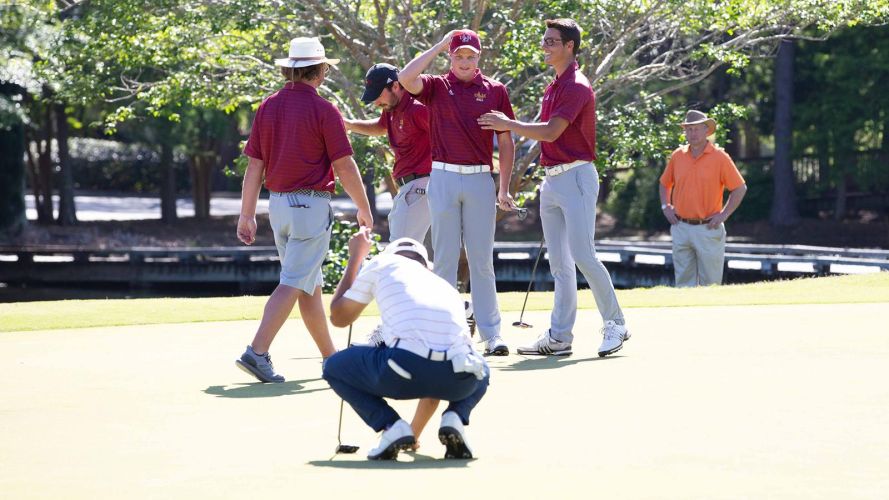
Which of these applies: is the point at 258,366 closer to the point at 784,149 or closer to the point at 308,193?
the point at 308,193

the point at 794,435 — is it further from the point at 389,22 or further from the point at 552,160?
the point at 389,22

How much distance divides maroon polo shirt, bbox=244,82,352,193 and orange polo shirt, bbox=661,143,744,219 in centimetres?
812

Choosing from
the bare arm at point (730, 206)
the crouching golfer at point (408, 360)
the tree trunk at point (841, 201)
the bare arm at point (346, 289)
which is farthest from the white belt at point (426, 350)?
the tree trunk at point (841, 201)

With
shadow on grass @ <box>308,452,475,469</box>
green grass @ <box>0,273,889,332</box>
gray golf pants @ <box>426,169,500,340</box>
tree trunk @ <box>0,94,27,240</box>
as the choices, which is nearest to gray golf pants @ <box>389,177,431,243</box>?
gray golf pants @ <box>426,169,500,340</box>

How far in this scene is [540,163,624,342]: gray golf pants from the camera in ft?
28.6

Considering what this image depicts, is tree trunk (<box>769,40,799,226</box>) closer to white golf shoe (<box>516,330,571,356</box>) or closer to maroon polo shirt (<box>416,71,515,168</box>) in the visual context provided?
maroon polo shirt (<box>416,71,515,168</box>)

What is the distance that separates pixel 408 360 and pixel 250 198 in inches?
104

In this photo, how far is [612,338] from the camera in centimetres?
846

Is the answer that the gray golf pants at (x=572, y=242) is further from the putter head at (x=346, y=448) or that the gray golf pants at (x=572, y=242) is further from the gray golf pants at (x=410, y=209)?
the putter head at (x=346, y=448)

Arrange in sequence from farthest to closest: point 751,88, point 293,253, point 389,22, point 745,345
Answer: point 751,88
point 389,22
point 745,345
point 293,253

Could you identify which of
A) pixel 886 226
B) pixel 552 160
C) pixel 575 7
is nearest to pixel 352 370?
pixel 552 160

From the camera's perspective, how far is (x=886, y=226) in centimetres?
3666

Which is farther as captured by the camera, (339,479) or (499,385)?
(499,385)

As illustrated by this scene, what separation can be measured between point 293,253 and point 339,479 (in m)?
3.05
